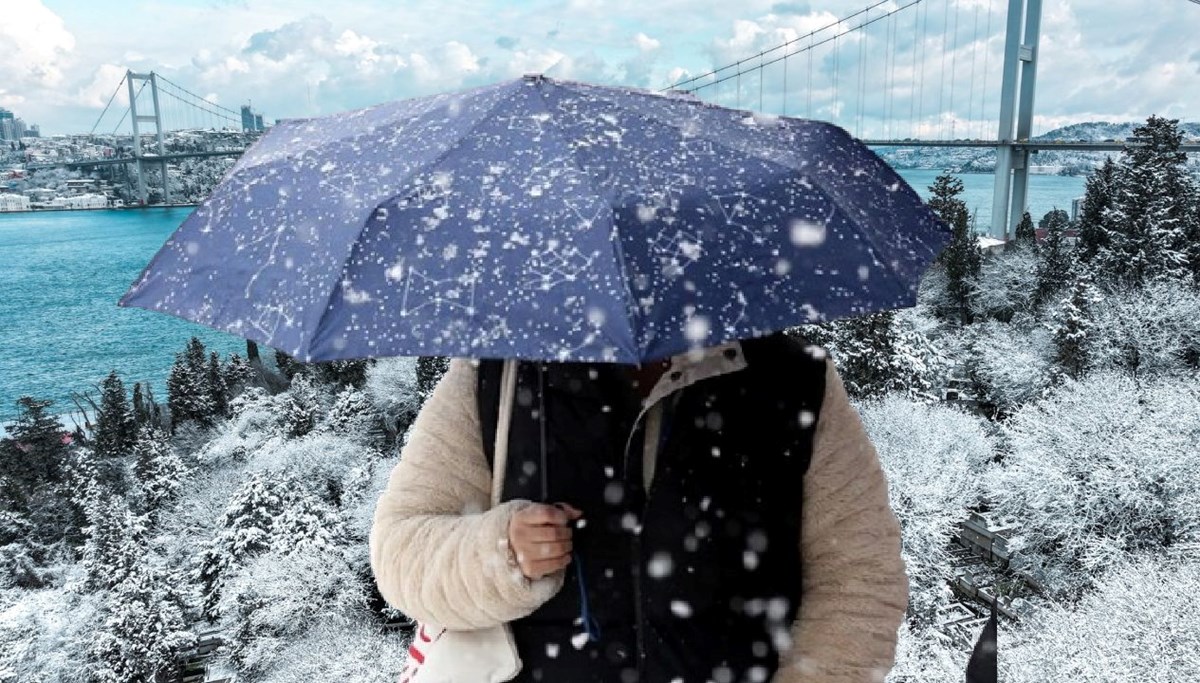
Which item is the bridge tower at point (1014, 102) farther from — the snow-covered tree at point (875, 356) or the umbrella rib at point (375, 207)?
the umbrella rib at point (375, 207)

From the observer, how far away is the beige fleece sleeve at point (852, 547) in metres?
1.66

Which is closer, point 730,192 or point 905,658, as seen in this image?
point 730,192

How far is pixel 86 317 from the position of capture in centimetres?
8550

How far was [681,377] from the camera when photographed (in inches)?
61.0

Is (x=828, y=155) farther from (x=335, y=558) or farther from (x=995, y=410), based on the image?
(x=995, y=410)

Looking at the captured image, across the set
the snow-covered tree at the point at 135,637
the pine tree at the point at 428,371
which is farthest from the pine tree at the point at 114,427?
the snow-covered tree at the point at 135,637

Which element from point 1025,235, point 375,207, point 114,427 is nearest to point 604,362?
point 375,207

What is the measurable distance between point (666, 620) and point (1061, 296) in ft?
107

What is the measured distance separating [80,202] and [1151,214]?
150449 mm

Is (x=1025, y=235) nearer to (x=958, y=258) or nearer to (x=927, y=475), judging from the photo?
(x=958, y=258)

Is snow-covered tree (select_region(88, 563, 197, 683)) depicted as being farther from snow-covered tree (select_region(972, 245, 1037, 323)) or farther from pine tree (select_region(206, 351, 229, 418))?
snow-covered tree (select_region(972, 245, 1037, 323))

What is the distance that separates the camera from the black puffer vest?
1601 millimetres

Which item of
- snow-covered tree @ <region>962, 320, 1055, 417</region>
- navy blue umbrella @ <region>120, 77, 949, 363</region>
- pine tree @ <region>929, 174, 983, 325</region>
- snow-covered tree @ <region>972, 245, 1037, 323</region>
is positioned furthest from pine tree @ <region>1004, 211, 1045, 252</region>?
navy blue umbrella @ <region>120, 77, 949, 363</region>

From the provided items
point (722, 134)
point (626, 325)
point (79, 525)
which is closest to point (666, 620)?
point (626, 325)
